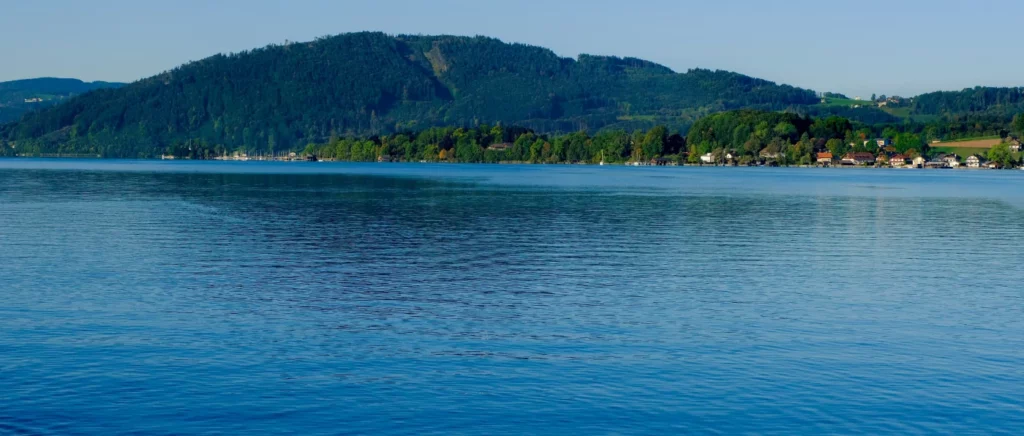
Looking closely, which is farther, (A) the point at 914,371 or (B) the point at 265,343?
(B) the point at 265,343

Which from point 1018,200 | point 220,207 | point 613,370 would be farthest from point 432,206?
point 613,370

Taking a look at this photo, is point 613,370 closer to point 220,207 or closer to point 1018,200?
point 220,207

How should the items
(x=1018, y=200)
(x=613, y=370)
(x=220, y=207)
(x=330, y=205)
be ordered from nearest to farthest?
(x=613, y=370)
(x=220, y=207)
(x=330, y=205)
(x=1018, y=200)

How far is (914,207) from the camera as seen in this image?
91.1 metres

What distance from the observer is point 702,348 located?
2544 centimetres

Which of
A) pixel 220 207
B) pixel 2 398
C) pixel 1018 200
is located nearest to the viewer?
pixel 2 398

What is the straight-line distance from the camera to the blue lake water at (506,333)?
1984 centimetres

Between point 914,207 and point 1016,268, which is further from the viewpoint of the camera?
point 914,207

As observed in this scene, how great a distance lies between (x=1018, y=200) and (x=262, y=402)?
10091 centimetres

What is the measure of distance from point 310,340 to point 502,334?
4.52m

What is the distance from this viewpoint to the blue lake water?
19.8 meters

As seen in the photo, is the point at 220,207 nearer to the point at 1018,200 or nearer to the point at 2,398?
the point at 2,398

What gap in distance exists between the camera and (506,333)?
27.1 meters

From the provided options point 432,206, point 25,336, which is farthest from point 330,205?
point 25,336
